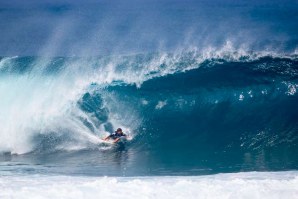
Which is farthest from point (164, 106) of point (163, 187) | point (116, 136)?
point (163, 187)

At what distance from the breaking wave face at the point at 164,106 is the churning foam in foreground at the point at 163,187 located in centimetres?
264

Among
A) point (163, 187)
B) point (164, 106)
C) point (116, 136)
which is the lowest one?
point (163, 187)

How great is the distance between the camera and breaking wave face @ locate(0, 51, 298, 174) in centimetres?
1084

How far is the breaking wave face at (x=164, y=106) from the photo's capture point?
35.6ft

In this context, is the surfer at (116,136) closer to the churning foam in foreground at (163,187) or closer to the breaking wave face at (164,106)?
the breaking wave face at (164,106)

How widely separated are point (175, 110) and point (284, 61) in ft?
14.7

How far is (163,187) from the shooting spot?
253 inches

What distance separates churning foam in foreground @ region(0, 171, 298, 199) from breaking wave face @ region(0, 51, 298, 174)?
8.65 feet

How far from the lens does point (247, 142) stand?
10.4 metres

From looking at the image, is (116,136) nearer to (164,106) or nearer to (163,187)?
(164,106)

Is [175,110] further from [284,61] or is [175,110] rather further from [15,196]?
[15,196]

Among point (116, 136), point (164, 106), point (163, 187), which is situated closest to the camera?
point (163, 187)

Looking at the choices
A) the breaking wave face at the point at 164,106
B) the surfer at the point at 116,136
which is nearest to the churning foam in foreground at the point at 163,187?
the breaking wave face at the point at 164,106

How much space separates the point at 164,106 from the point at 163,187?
21.6 ft
